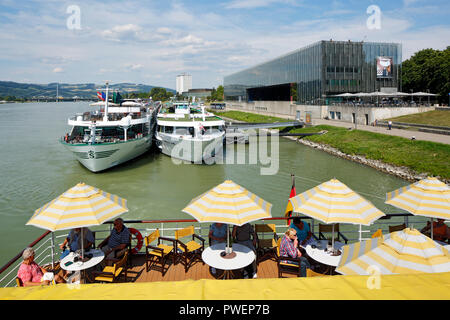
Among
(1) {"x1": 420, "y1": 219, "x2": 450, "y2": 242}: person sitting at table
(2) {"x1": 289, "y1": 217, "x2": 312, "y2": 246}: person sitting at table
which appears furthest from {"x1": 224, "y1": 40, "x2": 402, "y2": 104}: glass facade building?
(2) {"x1": 289, "y1": 217, "x2": 312, "y2": 246}: person sitting at table

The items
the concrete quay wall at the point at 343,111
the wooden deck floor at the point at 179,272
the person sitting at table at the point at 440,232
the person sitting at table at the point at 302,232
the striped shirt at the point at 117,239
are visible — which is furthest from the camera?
the concrete quay wall at the point at 343,111

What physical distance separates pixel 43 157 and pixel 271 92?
74.7 m

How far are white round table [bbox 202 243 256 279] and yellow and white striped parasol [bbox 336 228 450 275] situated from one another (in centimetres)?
227

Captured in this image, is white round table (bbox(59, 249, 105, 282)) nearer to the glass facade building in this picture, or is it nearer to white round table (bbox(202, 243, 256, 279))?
white round table (bbox(202, 243, 256, 279))

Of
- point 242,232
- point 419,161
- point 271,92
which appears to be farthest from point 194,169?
point 271,92

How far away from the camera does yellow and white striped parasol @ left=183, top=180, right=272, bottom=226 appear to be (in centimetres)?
640

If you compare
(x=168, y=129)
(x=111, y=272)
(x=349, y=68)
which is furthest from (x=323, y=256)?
(x=349, y=68)

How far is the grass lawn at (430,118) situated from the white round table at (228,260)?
1538 inches

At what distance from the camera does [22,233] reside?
14820 mm

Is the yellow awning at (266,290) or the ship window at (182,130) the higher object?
the ship window at (182,130)

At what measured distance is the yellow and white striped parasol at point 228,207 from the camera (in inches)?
252

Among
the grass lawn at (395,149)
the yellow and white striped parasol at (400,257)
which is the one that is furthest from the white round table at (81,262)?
the grass lawn at (395,149)

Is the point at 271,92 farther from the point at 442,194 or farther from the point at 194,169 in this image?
the point at 442,194

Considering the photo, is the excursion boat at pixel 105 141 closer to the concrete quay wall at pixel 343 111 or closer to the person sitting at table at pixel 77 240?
the person sitting at table at pixel 77 240
